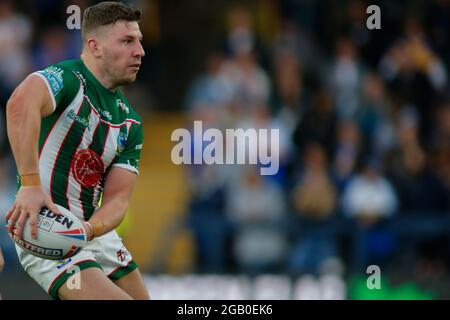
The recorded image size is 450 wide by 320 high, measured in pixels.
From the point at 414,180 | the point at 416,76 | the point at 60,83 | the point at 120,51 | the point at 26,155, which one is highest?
the point at 416,76

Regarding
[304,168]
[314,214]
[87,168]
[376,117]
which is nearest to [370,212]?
[314,214]

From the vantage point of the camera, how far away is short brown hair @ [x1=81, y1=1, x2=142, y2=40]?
643cm

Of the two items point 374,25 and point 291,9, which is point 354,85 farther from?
point 291,9

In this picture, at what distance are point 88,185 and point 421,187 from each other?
6.96 metres

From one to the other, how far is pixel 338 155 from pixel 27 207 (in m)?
7.75

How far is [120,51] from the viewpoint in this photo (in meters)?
6.45

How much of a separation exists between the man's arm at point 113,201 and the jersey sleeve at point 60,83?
66 centimetres

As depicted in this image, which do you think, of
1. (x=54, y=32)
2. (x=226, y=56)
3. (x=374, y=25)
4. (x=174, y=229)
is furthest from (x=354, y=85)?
(x=54, y=32)

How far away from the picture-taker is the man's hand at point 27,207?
227 inches

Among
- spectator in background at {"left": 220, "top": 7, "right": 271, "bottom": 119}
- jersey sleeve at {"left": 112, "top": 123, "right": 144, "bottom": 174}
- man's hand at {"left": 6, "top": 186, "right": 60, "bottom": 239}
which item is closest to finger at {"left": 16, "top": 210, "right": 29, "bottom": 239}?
man's hand at {"left": 6, "top": 186, "right": 60, "bottom": 239}

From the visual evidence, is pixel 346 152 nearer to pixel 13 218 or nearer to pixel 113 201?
pixel 113 201

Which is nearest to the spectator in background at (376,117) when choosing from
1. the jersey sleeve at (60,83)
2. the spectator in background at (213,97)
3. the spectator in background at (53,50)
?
the spectator in background at (213,97)

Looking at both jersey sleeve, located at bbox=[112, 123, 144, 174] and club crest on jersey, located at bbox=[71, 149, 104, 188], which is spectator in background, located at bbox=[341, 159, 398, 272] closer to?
jersey sleeve, located at bbox=[112, 123, 144, 174]

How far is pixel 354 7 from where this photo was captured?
15.1 meters
